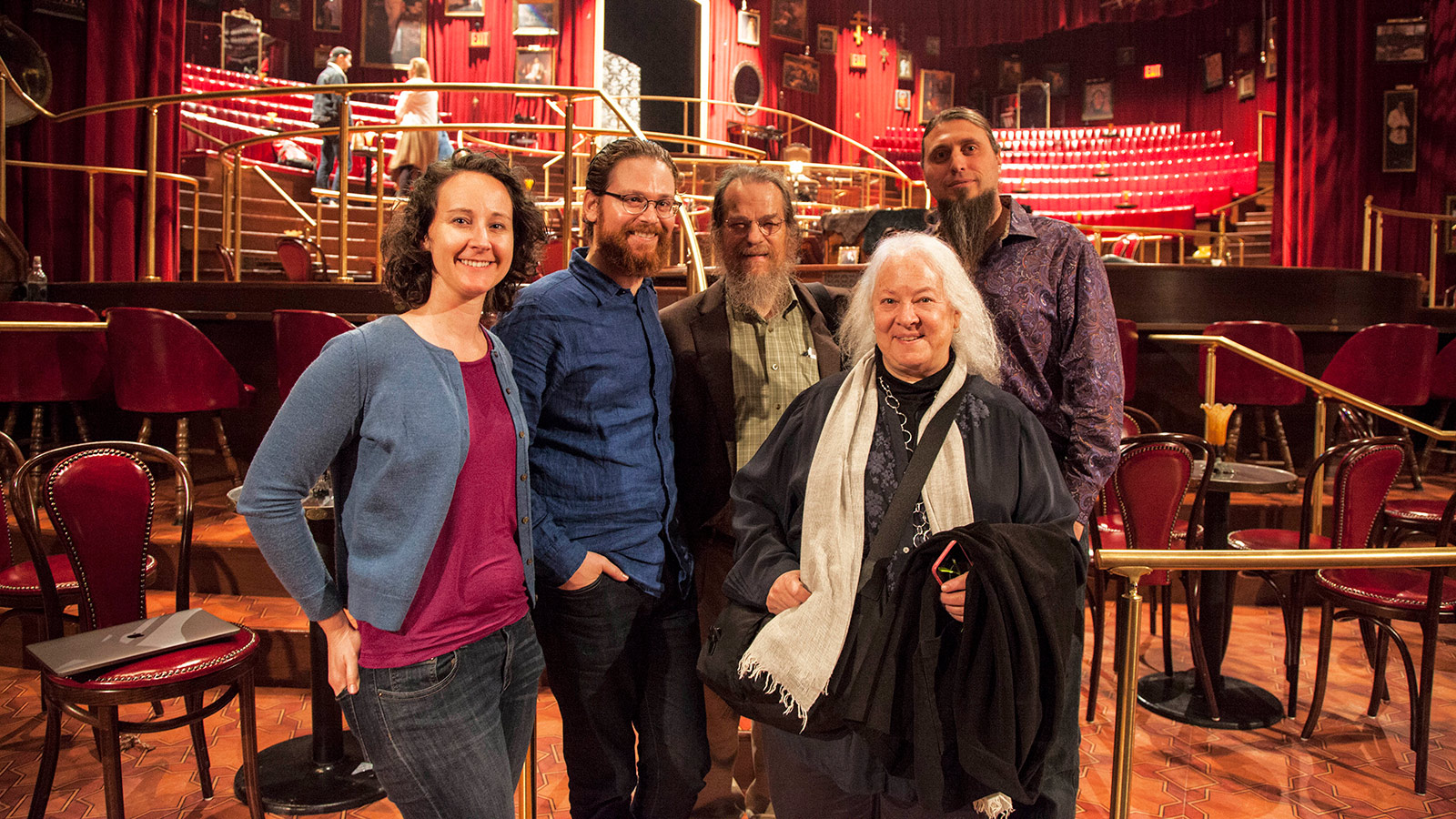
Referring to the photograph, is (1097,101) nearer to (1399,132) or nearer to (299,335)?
(1399,132)

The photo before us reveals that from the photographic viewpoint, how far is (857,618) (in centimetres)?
142

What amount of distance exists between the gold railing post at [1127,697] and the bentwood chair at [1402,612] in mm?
1731

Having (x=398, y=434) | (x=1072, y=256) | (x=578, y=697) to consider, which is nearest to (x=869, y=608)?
(x=578, y=697)

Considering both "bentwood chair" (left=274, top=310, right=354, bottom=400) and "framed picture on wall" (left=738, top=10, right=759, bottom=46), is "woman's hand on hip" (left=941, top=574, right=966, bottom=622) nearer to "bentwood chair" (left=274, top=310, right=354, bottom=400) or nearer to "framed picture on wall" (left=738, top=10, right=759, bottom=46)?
"bentwood chair" (left=274, top=310, right=354, bottom=400)

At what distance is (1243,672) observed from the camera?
11.6ft

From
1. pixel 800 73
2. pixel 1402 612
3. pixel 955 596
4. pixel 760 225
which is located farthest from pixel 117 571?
pixel 800 73

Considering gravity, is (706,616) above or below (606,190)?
below

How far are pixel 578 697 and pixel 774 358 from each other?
77cm

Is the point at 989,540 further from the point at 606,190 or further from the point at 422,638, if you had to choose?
the point at 606,190

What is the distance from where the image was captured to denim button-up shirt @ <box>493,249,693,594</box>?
5.38 feet

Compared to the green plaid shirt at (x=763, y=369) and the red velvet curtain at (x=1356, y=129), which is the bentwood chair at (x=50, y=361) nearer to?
the green plaid shirt at (x=763, y=369)

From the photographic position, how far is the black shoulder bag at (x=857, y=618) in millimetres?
1418

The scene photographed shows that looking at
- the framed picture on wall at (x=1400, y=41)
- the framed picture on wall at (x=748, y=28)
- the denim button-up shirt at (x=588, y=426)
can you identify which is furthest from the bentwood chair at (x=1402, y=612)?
the framed picture on wall at (x=748, y=28)

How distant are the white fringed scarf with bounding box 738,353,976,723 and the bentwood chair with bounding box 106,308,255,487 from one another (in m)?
3.33
